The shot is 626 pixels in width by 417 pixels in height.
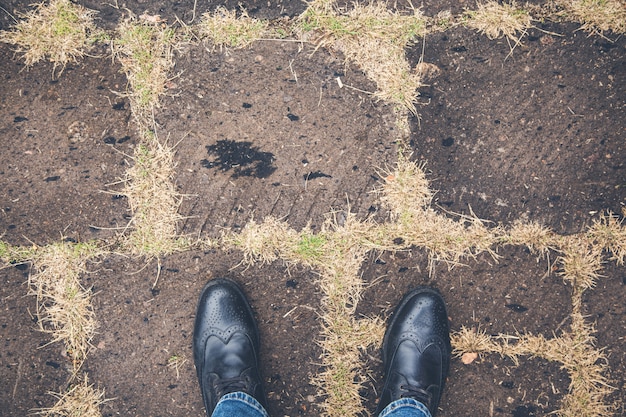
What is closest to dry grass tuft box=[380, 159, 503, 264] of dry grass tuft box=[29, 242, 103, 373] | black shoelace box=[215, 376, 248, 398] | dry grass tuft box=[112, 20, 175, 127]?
black shoelace box=[215, 376, 248, 398]

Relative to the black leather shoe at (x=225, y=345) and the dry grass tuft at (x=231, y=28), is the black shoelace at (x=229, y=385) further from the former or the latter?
the dry grass tuft at (x=231, y=28)

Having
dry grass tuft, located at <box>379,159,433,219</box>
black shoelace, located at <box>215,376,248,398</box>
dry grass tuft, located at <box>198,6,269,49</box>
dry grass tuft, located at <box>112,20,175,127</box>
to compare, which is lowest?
black shoelace, located at <box>215,376,248,398</box>

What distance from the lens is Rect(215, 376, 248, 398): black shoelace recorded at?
2.15 m

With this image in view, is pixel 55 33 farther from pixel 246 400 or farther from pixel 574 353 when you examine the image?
pixel 574 353

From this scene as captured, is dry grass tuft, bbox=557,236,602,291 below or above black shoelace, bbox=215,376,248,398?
above

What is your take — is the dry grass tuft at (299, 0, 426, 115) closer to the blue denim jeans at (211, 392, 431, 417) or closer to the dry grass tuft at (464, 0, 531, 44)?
the dry grass tuft at (464, 0, 531, 44)

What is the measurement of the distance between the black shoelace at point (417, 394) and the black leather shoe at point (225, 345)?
677mm

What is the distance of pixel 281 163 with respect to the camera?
2135 millimetres

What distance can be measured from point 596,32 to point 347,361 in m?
1.96

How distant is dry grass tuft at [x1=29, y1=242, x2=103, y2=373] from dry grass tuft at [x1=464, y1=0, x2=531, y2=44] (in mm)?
2102

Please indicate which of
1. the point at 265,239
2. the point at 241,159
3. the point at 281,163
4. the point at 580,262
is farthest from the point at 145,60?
the point at 580,262

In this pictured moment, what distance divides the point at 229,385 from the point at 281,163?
1088mm

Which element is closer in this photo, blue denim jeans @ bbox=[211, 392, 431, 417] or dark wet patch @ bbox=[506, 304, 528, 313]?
blue denim jeans @ bbox=[211, 392, 431, 417]

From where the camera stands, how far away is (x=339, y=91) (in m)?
2.14
